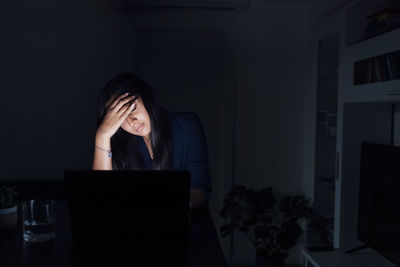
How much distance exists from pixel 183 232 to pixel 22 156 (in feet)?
8.76

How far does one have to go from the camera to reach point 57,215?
5.05 ft

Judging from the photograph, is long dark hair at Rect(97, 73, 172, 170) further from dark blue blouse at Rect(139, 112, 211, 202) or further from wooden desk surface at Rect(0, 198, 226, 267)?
wooden desk surface at Rect(0, 198, 226, 267)

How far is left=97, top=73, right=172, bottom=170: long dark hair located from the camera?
6.49 ft

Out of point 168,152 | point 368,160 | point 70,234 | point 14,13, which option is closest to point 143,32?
point 14,13

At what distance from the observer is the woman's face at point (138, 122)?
2.03 meters

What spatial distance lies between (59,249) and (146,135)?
0.96m

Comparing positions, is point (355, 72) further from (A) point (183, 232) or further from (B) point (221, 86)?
(A) point (183, 232)

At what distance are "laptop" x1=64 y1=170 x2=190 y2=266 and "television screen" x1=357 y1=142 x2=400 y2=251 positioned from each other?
150 cm

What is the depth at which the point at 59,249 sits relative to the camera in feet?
3.81

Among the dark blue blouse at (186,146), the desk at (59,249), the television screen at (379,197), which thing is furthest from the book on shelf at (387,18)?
the desk at (59,249)

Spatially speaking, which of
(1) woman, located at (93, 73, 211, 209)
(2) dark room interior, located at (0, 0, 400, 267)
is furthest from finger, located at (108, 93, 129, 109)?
(2) dark room interior, located at (0, 0, 400, 267)

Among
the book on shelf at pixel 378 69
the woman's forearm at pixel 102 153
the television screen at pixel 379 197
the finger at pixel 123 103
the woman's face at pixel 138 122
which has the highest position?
the book on shelf at pixel 378 69

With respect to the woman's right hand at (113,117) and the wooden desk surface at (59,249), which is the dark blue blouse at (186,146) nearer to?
the woman's right hand at (113,117)

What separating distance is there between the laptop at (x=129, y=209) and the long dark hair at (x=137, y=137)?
80 cm
